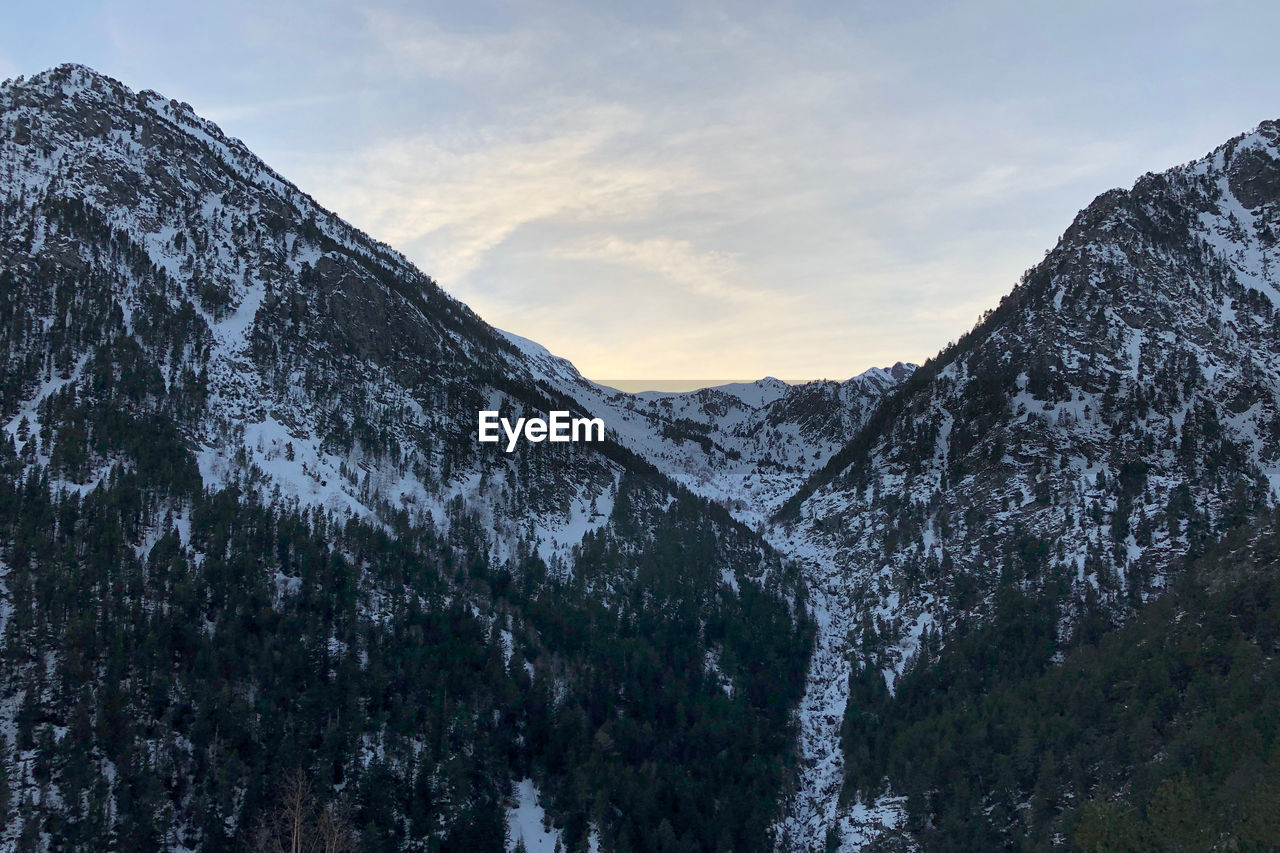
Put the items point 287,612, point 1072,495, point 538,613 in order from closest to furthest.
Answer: point 287,612 → point 538,613 → point 1072,495

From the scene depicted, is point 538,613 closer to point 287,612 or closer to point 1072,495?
point 287,612

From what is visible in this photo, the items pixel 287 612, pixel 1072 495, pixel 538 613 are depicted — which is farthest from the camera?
pixel 1072 495

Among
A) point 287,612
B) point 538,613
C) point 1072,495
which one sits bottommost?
point 538,613

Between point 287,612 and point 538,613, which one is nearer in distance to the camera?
point 287,612

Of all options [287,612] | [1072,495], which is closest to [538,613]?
[287,612]

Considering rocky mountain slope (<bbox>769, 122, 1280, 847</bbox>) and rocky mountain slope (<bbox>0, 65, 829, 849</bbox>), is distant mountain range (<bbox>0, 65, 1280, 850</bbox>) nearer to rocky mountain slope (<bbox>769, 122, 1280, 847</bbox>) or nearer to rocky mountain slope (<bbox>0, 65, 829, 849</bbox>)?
rocky mountain slope (<bbox>0, 65, 829, 849</bbox>)

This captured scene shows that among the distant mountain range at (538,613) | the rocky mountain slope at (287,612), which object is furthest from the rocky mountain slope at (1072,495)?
the rocky mountain slope at (287,612)

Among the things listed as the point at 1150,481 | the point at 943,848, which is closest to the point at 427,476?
the point at 943,848

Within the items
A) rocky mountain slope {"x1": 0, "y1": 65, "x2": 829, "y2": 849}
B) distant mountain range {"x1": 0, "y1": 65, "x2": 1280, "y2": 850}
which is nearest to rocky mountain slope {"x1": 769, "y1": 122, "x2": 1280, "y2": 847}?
distant mountain range {"x1": 0, "y1": 65, "x2": 1280, "y2": 850}

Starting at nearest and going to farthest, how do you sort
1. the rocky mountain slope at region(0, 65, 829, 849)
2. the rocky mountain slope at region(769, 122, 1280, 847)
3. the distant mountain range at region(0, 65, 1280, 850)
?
the distant mountain range at region(0, 65, 1280, 850), the rocky mountain slope at region(0, 65, 829, 849), the rocky mountain slope at region(769, 122, 1280, 847)

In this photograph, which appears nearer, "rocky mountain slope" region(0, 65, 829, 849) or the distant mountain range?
the distant mountain range
